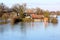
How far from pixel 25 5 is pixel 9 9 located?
283 centimetres

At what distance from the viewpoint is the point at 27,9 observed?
1103 inches

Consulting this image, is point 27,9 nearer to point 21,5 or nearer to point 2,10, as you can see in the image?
point 21,5

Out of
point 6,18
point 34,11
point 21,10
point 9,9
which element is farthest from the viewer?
point 34,11

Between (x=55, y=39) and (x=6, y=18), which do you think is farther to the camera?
(x=6, y=18)

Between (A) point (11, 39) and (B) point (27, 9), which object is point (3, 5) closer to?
(B) point (27, 9)

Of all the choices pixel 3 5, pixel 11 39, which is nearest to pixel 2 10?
pixel 3 5

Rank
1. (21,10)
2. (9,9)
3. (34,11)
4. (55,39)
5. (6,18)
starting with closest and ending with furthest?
1. (55,39)
2. (6,18)
3. (21,10)
4. (9,9)
5. (34,11)

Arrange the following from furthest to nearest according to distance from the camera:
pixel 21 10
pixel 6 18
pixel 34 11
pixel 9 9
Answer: pixel 34 11, pixel 9 9, pixel 21 10, pixel 6 18

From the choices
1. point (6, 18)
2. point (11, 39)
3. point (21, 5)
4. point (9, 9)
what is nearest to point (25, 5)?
point (21, 5)

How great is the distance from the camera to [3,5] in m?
27.7

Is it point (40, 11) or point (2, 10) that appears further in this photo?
point (40, 11)

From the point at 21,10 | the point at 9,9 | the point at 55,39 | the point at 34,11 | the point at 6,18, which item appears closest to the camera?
the point at 55,39

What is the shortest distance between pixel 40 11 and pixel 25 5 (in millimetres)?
2924

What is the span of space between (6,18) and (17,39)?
13.1 m
